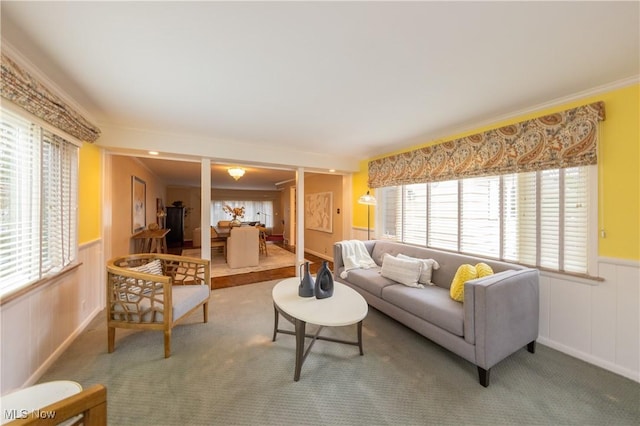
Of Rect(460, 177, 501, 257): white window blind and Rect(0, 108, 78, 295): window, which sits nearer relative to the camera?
Rect(0, 108, 78, 295): window

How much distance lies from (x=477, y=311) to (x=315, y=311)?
1207 millimetres

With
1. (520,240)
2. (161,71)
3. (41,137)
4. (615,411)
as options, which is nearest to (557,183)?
(520,240)

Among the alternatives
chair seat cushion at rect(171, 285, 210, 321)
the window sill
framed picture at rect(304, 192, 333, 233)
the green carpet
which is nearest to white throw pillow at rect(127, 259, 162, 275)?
chair seat cushion at rect(171, 285, 210, 321)

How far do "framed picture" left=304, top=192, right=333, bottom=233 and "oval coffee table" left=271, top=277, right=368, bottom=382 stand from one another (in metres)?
3.61

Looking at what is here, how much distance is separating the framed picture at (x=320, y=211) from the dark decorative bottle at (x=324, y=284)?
3632mm

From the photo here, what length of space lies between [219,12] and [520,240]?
10.4ft

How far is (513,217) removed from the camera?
8.20 ft

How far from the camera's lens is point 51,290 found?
1.97 metres

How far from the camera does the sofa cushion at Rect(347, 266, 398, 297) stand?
2714 millimetres

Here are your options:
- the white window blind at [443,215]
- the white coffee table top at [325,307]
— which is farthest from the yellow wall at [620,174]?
the white coffee table top at [325,307]

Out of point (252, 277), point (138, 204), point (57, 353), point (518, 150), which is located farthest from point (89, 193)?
point (518, 150)

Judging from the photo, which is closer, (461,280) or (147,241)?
(461,280)

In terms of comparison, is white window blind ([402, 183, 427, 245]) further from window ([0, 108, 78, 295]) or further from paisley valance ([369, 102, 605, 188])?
window ([0, 108, 78, 295])

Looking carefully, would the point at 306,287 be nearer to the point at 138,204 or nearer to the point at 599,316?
the point at 599,316
